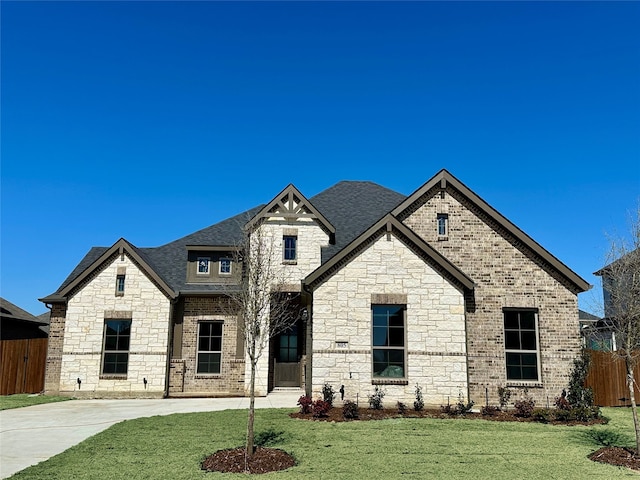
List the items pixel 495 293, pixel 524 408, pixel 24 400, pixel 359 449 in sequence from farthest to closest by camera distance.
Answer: pixel 24 400
pixel 495 293
pixel 524 408
pixel 359 449

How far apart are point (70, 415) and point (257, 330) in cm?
866

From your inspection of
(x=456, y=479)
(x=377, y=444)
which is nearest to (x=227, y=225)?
(x=377, y=444)

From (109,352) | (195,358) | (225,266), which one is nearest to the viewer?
(109,352)

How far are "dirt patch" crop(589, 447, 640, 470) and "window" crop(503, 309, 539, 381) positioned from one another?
218 inches

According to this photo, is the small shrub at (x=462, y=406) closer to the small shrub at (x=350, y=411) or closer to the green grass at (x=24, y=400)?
the small shrub at (x=350, y=411)

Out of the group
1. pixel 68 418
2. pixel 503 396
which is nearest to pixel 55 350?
pixel 68 418

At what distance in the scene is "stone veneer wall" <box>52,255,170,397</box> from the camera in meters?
19.5

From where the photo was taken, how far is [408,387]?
15258mm

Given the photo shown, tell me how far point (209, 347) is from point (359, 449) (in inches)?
468

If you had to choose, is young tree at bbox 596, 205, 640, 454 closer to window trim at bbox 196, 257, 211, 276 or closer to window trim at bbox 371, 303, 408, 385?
window trim at bbox 371, 303, 408, 385

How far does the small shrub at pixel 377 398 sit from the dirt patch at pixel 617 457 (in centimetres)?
622

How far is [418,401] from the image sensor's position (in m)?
15.0

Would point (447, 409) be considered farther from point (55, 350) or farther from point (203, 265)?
point (55, 350)

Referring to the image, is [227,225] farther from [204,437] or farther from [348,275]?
[204,437]
